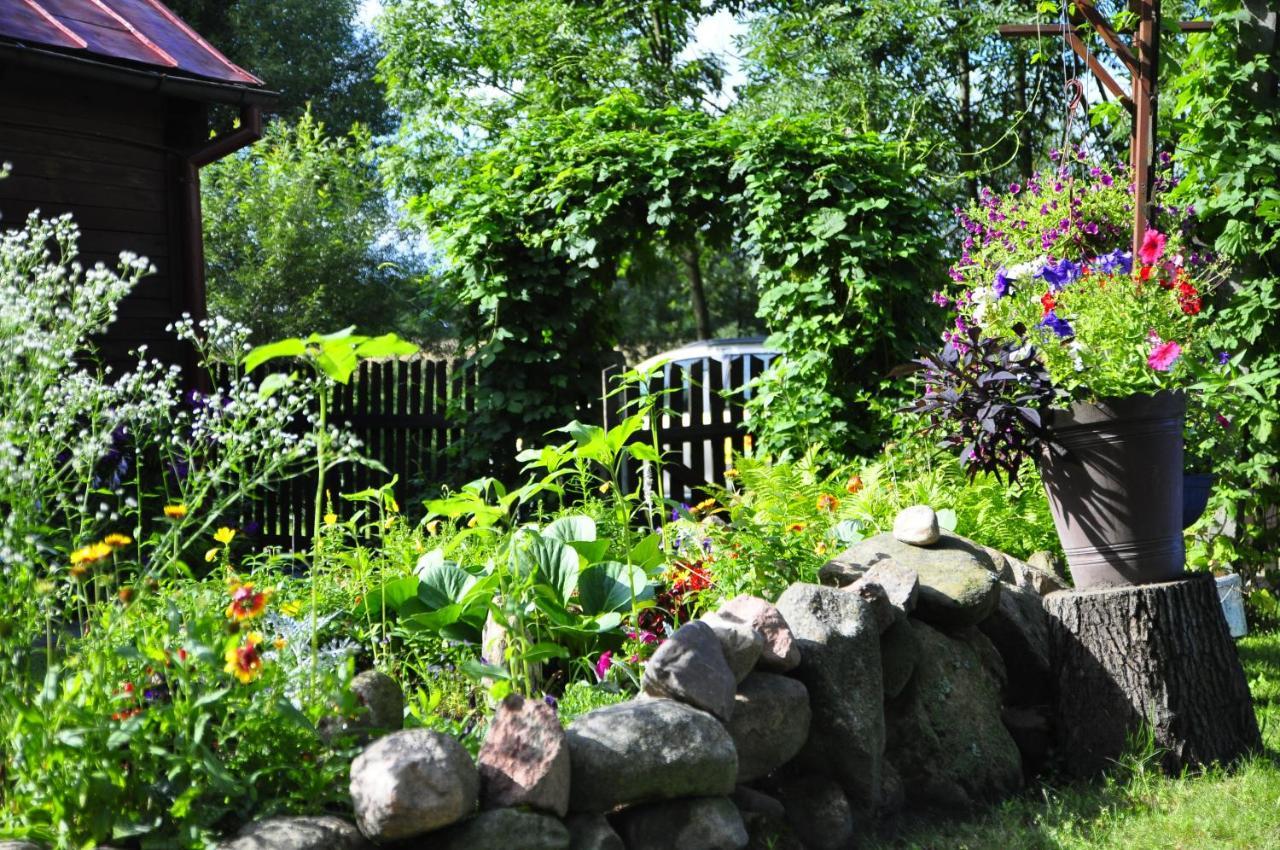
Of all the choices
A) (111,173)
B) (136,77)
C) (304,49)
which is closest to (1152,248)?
(136,77)

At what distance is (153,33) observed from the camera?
7402 mm

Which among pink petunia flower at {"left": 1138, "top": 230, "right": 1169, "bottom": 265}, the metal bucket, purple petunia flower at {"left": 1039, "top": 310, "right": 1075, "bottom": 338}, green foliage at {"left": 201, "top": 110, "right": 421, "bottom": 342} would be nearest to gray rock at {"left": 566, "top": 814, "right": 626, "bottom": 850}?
purple petunia flower at {"left": 1039, "top": 310, "right": 1075, "bottom": 338}

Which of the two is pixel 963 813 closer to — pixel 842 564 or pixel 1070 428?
pixel 842 564

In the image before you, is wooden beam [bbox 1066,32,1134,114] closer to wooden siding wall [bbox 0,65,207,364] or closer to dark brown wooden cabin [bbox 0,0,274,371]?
dark brown wooden cabin [bbox 0,0,274,371]

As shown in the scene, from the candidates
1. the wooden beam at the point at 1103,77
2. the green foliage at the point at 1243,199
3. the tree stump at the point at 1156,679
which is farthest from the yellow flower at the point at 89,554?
the green foliage at the point at 1243,199

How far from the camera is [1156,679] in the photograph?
3.67m

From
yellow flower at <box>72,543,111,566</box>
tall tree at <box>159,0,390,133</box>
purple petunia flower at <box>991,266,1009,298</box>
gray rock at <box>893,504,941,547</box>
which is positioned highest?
tall tree at <box>159,0,390,133</box>

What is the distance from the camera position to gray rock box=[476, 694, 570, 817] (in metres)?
2.55

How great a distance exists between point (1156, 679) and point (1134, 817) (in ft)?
1.77

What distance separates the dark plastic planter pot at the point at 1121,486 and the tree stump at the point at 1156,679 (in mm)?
91

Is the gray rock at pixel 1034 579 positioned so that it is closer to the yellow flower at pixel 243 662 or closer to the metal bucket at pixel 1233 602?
the metal bucket at pixel 1233 602

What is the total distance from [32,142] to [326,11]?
18.8 metres

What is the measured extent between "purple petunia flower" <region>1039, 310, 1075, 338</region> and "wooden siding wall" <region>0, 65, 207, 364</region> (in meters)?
5.33

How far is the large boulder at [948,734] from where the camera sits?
352 cm
